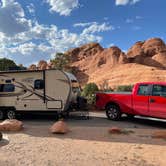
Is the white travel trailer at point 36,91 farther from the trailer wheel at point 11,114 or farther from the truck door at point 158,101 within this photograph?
the truck door at point 158,101

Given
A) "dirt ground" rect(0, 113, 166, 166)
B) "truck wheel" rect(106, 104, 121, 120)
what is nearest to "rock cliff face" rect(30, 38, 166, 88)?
"truck wheel" rect(106, 104, 121, 120)

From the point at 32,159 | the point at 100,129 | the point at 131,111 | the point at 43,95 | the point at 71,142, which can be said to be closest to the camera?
the point at 32,159

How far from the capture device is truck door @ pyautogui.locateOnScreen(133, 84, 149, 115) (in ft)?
35.1

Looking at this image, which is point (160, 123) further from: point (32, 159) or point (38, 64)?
point (38, 64)

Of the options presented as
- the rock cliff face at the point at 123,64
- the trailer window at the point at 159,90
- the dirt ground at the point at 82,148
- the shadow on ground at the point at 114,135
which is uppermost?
the rock cliff face at the point at 123,64

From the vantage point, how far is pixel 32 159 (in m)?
6.13

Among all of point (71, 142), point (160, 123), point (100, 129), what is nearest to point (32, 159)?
point (71, 142)

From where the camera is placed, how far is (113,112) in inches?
480

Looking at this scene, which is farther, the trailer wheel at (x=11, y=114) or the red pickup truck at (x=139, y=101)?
the trailer wheel at (x=11, y=114)

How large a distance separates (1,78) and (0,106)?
56.7 inches

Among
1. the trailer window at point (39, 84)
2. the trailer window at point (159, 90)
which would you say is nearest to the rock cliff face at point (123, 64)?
the trailer window at point (39, 84)

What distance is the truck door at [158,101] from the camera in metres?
10.1

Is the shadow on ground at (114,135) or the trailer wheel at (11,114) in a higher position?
the trailer wheel at (11,114)

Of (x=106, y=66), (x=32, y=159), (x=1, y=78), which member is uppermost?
(x=106, y=66)
